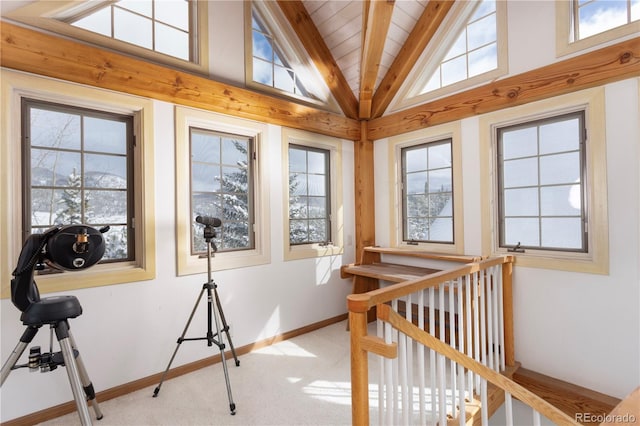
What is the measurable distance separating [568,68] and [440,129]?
1072 millimetres

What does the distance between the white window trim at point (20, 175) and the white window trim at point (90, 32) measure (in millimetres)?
367

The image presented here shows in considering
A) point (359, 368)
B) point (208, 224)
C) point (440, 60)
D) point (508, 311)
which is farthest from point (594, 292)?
point (208, 224)

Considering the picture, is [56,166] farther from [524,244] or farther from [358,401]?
[524,244]

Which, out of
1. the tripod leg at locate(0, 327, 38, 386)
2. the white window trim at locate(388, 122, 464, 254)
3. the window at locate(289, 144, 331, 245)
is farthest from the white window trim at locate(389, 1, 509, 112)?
the tripod leg at locate(0, 327, 38, 386)

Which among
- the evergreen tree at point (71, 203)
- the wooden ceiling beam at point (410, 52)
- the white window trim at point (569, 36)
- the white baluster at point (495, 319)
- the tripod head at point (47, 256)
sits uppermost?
the wooden ceiling beam at point (410, 52)

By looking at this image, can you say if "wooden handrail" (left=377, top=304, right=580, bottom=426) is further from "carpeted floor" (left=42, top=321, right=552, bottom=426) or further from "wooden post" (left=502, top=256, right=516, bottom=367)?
"wooden post" (left=502, top=256, right=516, bottom=367)

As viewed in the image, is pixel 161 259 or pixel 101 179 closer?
Result: pixel 101 179

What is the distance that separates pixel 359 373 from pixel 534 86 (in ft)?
8.36

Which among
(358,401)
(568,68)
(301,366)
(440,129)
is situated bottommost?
(301,366)

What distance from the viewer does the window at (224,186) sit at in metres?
2.73

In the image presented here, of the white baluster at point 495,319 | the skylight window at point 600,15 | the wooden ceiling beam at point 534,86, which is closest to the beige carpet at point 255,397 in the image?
the white baluster at point 495,319

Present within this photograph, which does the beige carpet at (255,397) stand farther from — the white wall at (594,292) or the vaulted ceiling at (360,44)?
the vaulted ceiling at (360,44)

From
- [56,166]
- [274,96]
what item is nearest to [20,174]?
[56,166]

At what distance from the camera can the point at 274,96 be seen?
3238 mm
